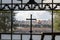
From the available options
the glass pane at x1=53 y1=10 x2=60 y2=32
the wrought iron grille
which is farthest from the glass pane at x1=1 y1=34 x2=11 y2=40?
the glass pane at x1=53 y1=10 x2=60 y2=32

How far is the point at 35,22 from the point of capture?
14.0 feet

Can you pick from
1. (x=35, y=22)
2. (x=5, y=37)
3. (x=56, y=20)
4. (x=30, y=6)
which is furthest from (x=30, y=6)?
(x=5, y=37)

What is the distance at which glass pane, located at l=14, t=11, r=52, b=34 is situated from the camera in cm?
427

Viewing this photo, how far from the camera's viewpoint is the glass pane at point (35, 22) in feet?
14.0

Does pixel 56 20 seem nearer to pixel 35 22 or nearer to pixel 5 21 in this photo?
pixel 35 22

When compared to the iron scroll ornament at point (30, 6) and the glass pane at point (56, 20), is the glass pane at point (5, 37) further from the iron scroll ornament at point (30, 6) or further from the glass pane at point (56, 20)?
the glass pane at point (56, 20)

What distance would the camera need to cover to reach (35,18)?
14.0ft

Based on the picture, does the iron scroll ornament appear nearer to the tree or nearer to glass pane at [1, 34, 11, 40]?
the tree

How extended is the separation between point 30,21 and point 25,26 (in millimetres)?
107

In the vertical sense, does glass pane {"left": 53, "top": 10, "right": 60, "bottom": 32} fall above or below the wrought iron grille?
below

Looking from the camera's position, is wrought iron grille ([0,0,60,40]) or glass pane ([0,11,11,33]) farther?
glass pane ([0,11,11,33])

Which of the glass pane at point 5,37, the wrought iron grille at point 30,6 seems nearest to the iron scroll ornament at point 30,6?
the wrought iron grille at point 30,6

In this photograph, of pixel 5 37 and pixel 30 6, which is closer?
pixel 30 6

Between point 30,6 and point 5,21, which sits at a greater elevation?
point 30,6
